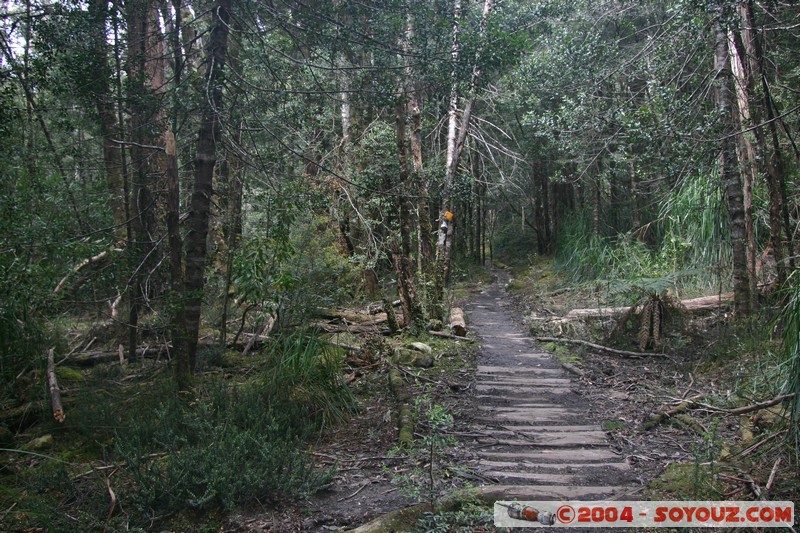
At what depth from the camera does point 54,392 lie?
240 inches

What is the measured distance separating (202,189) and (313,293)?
6.92ft

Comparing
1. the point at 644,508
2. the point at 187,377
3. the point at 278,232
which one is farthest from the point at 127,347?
the point at 644,508

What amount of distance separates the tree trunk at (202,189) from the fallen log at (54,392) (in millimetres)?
1293

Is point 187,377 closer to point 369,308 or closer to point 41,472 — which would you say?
point 41,472

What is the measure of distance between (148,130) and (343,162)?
449 cm

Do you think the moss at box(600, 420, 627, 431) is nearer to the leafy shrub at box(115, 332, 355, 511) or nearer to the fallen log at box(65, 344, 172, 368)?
the leafy shrub at box(115, 332, 355, 511)

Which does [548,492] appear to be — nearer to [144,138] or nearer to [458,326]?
[458,326]

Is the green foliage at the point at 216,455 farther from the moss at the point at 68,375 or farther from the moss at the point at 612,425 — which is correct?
the moss at the point at 612,425

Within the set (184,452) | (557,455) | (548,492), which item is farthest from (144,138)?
(548,492)

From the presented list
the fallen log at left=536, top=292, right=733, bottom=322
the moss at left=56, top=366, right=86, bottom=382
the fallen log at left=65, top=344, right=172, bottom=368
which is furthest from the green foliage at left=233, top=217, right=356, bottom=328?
the fallen log at left=536, top=292, right=733, bottom=322

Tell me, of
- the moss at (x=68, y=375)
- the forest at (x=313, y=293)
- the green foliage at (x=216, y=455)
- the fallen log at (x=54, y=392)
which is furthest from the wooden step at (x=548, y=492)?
the moss at (x=68, y=375)

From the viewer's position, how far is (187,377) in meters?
6.30

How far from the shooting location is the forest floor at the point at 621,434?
159 inches

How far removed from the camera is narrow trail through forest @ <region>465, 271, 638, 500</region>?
4.46 meters
